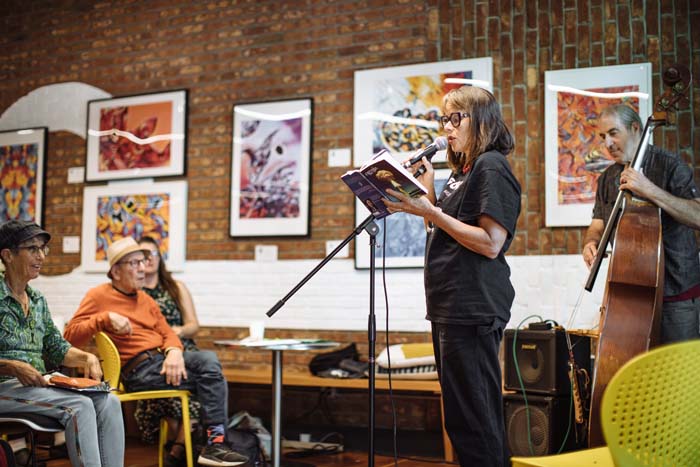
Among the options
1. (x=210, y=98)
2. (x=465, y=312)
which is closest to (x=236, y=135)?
(x=210, y=98)

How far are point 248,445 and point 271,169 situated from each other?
78.6 inches

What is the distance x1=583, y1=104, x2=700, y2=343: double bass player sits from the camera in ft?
9.70

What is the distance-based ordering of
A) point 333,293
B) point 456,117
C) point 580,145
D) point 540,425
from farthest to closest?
point 333,293, point 580,145, point 540,425, point 456,117

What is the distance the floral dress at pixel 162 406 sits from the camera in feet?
13.4

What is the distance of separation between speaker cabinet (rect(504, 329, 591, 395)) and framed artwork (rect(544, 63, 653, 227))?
1.00 metres

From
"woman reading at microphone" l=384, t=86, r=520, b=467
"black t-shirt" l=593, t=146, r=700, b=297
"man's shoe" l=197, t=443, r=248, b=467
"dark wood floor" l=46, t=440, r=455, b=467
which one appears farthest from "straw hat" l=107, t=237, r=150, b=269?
"black t-shirt" l=593, t=146, r=700, b=297

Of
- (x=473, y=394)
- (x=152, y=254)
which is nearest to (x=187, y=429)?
(x=152, y=254)

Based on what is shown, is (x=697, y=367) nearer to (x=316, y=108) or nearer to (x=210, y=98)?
(x=316, y=108)

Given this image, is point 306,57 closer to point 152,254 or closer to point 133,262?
point 152,254

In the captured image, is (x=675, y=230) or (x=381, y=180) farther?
(x=675, y=230)

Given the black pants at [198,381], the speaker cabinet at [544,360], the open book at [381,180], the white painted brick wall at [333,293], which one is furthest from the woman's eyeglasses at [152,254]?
the open book at [381,180]

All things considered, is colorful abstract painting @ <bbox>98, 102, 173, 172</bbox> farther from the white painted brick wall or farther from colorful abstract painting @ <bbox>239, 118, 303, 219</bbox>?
the white painted brick wall

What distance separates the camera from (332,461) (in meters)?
4.37

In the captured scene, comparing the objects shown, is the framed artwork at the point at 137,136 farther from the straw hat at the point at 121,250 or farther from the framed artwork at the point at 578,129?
the framed artwork at the point at 578,129
